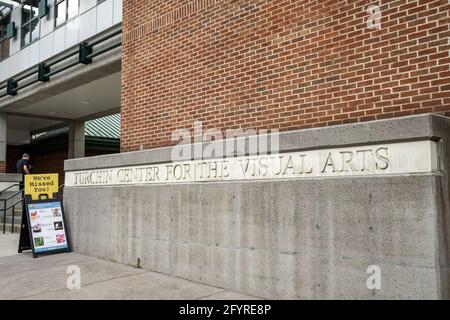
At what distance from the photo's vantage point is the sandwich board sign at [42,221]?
8.55 meters

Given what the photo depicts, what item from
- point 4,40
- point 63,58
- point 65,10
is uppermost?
point 4,40

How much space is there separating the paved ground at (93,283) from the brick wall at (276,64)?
7.21 feet

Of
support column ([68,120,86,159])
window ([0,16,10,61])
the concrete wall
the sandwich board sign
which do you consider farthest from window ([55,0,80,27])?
the concrete wall

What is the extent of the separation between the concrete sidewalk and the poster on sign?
70cm

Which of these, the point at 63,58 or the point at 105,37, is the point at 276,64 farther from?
the point at 63,58

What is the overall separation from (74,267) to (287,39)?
4.80 m

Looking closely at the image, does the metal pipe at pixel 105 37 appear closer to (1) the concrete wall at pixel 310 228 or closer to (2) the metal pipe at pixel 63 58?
(2) the metal pipe at pixel 63 58

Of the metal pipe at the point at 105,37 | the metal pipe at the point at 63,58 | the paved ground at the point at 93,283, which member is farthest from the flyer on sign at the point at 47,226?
the metal pipe at the point at 63,58

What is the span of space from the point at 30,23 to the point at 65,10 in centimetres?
306

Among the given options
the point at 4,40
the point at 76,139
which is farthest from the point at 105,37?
the point at 76,139

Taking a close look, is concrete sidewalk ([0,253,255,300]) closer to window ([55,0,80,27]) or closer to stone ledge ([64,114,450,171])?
stone ledge ([64,114,450,171])

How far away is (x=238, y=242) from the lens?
5715 mm

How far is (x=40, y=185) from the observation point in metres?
9.16

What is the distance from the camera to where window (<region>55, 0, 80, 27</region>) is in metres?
14.3
